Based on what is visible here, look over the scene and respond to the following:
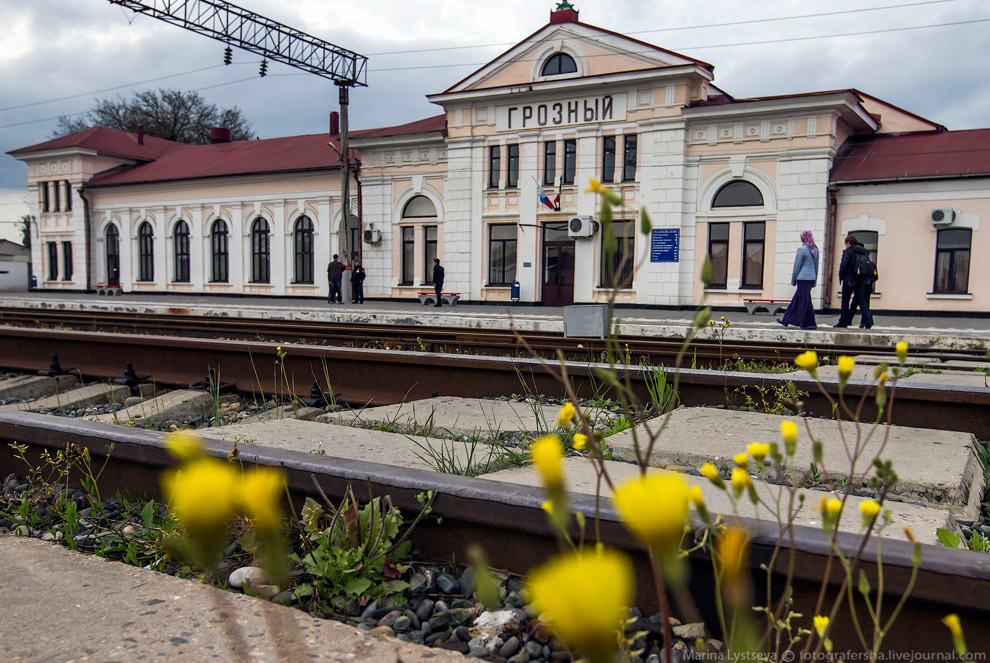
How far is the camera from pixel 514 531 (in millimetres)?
2568

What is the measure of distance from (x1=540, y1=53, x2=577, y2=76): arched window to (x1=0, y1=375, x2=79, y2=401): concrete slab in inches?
944

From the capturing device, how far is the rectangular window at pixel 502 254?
30.5 m

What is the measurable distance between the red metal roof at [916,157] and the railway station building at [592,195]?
0.08 metres

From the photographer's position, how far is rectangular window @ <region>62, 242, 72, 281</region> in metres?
44.4

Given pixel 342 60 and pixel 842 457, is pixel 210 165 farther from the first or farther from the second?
pixel 842 457

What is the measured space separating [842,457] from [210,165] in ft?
132

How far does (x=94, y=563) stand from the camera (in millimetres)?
2709

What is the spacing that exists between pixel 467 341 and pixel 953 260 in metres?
19.6

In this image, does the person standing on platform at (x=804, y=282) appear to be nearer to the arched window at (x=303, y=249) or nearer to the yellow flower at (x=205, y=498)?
the yellow flower at (x=205, y=498)

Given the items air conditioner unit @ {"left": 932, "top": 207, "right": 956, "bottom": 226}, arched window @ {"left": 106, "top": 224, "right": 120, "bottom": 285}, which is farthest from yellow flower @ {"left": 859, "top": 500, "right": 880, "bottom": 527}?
arched window @ {"left": 106, "top": 224, "right": 120, "bottom": 285}

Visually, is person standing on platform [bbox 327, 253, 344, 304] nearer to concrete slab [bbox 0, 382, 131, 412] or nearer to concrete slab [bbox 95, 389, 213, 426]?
concrete slab [bbox 0, 382, 131, 412]

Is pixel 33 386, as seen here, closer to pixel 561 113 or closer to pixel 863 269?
pixel 863 269

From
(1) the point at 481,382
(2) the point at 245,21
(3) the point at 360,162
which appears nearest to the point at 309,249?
(3) the point at 360,162

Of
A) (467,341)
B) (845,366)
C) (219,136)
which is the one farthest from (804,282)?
(219,136)
